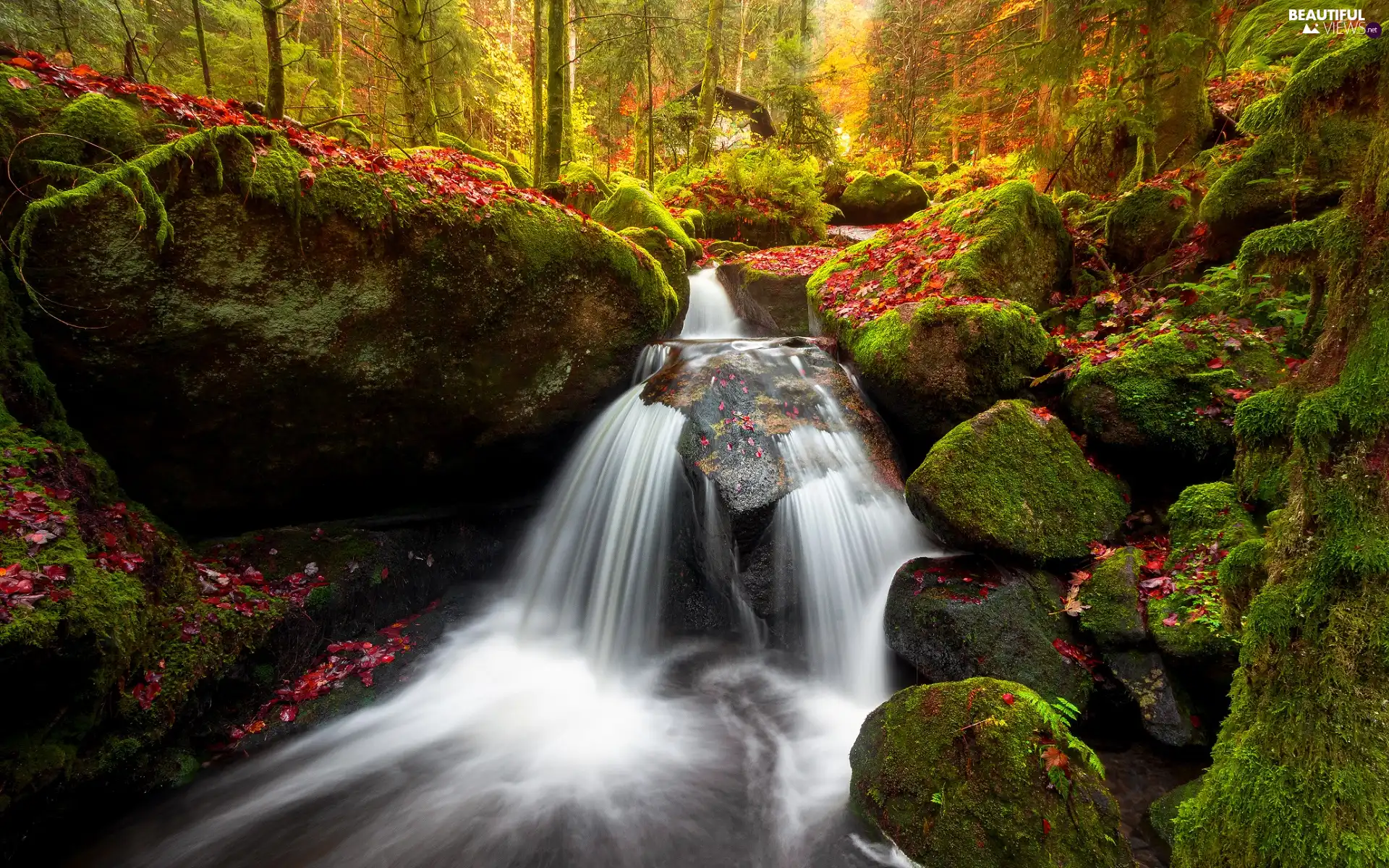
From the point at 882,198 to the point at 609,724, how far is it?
1687 cm

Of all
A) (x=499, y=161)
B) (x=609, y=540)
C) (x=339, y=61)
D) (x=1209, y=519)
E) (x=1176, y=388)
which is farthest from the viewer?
(x=339, y=61)

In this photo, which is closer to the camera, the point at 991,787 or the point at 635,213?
the point at 991,787

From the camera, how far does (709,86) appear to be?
17.3m

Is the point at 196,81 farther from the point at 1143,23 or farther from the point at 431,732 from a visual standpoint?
the point at 1143,23

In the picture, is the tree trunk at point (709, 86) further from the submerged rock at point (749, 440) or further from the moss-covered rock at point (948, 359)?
the moss-covered rock at point (948, 359)

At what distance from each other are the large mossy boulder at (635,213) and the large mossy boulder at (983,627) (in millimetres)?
7584

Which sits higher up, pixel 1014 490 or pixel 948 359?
pixel 948 359

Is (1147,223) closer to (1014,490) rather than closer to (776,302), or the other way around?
(1014,490)

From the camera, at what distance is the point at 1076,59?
655cm

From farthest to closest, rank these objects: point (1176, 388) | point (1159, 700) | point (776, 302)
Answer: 1. point (776, 302)
2. point (1176, 388)
3. point (1159, 700)

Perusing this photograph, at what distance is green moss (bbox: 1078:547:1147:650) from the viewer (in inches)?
154

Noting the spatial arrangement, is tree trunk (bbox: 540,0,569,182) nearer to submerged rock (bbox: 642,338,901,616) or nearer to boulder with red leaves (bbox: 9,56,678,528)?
boulder with red leaves (bbox: 9,56,678,528)

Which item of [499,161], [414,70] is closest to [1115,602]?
[414,70]

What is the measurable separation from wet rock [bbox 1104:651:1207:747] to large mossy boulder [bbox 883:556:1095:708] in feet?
0.83
